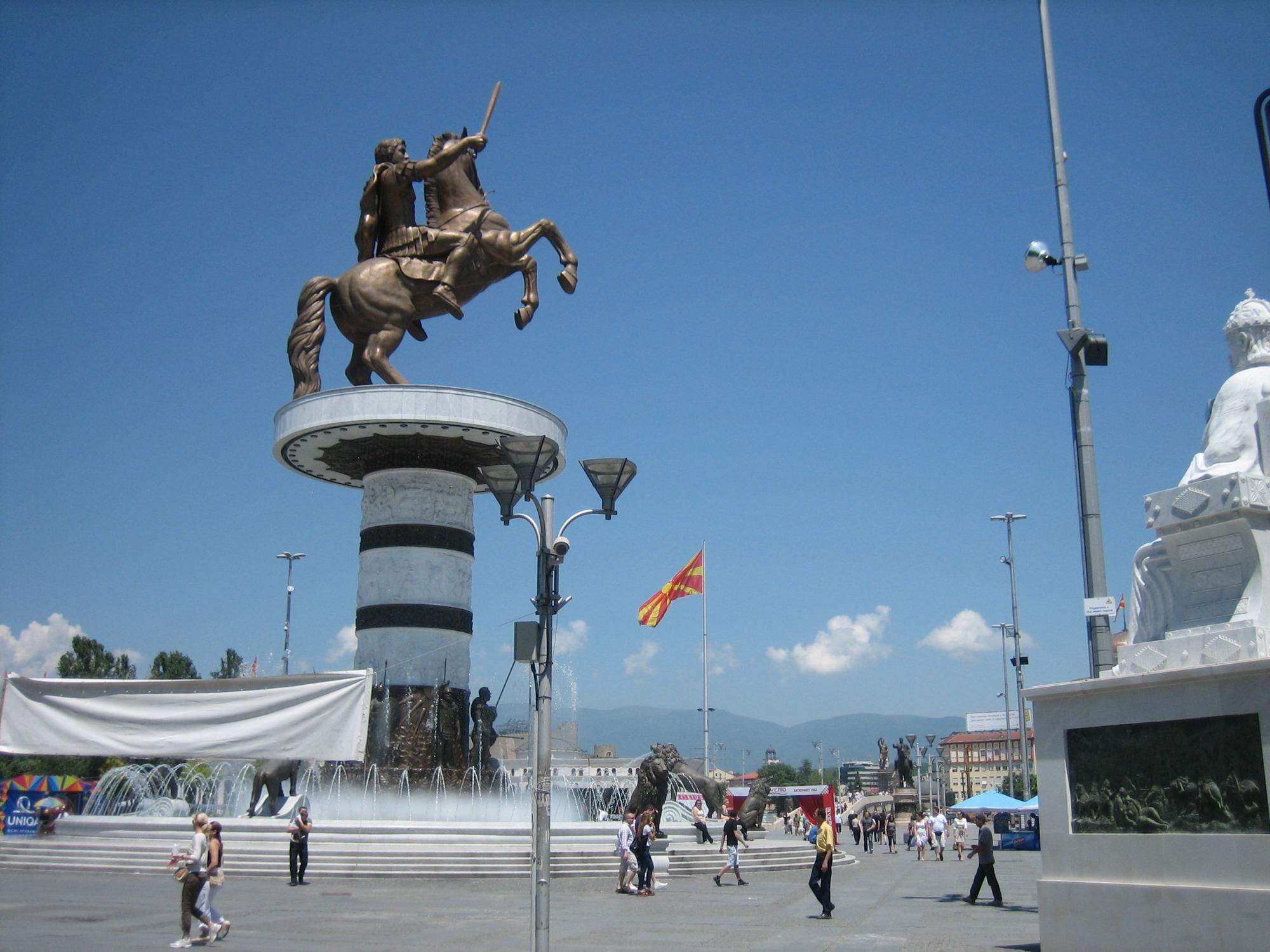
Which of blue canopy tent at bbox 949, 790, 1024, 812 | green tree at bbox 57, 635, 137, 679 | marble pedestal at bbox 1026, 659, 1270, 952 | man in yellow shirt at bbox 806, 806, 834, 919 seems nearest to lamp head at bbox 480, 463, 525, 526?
marble pedestal at bbox 1026, 659, 1270, 952

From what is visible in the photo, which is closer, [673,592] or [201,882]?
[201,882]

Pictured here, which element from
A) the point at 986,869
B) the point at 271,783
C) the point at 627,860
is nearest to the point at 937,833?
the point at 986,869

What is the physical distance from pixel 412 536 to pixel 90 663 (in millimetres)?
43035

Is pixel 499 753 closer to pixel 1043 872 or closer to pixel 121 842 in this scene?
pixel 121 842

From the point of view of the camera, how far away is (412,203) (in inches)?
1109

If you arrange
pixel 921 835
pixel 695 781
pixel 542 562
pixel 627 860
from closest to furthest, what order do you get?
1. pixel 542 562
2. pixel 627 860
3. pixel 695 781
4. pixel 921 835

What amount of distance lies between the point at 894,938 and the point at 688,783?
18.9 meters

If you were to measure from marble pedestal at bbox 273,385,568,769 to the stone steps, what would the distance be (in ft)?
12.6

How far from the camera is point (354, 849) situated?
64.6 feet

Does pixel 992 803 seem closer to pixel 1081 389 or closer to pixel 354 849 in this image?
pixel 354 849

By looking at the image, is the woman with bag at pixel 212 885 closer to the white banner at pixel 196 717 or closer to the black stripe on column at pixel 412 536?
the white banner at pixel 196 717

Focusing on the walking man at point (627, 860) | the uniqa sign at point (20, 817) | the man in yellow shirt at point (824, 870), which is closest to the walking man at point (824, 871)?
the man in yellow shirt at point (824, 870)

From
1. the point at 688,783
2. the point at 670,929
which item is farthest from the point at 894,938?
the point at 688,783

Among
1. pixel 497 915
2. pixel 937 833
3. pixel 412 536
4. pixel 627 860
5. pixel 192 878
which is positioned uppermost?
pixel 412 536
